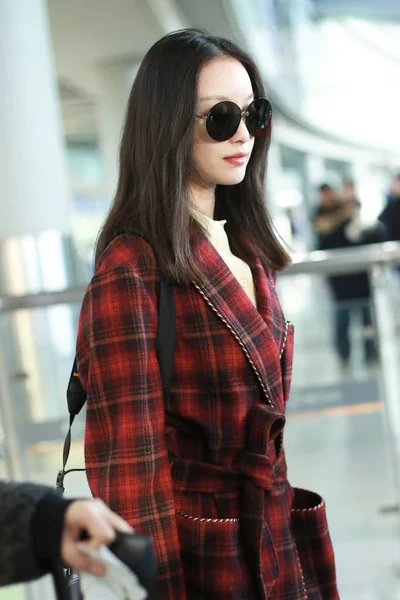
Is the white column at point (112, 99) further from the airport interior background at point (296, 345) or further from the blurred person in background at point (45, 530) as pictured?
the blurred person in background at point (45, 530)

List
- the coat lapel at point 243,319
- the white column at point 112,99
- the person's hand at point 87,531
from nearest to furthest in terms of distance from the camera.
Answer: the person's hand at point 87,531 < the coat lapel at point 243,319 < the white column at point 112,99

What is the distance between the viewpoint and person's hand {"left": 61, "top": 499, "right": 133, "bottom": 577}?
938 millimetres

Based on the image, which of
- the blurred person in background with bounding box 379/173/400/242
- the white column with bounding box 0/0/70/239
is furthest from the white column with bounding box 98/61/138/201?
the white column with bounding box 0/0/70/239

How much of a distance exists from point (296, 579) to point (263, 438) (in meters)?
Result: 0.31

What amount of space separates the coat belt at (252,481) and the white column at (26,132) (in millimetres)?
4028

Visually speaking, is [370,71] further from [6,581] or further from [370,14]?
[6,581]

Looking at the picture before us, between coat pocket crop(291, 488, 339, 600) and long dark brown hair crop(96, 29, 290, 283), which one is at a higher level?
long dark brown hair crop(96, 29, 290, 283)

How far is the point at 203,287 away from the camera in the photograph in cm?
166

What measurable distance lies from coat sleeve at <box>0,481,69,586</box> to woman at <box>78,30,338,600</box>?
1.71ft

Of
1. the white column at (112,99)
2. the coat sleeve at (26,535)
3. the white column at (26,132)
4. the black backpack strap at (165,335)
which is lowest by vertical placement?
the coat sleeve at (26,535)

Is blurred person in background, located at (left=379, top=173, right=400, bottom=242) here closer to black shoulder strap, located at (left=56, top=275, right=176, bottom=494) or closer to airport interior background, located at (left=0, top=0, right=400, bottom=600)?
airport interior background, located at (left=0, top=0, right=400, bottom=600)

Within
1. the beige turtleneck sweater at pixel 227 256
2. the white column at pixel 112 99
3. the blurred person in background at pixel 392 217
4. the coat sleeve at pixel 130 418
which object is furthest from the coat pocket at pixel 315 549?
the white column at pixel 112 99

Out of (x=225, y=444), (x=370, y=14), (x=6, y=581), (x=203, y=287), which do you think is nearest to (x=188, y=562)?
(x=225, y=444)

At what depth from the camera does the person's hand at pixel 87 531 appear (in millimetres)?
938
